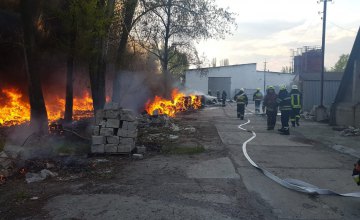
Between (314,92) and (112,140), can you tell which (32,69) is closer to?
(112,140)

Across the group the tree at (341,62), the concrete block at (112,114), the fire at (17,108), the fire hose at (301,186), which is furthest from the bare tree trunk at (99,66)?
the tree at (341,62)

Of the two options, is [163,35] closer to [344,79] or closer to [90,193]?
[344,79]

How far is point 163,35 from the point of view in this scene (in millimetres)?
29266

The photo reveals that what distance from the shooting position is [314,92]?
87.8 feet

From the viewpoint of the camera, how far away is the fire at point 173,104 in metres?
22.0

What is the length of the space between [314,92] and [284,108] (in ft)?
46.1

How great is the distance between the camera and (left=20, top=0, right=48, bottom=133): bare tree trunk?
33.6 feet

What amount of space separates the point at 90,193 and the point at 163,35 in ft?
80.3

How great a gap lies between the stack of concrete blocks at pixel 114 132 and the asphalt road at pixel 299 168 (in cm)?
269

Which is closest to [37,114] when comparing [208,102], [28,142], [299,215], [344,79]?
[28,142]

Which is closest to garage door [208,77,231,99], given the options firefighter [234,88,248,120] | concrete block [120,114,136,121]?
firefighter [234,88,248,120]

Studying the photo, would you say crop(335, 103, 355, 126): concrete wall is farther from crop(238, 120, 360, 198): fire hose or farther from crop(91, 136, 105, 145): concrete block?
crop(91, 136, 105, 145): concrete block

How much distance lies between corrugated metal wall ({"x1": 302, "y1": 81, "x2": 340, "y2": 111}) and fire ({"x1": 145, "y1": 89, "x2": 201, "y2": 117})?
9.23 metres

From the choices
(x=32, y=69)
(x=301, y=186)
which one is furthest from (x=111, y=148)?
(x=301, y=186)
